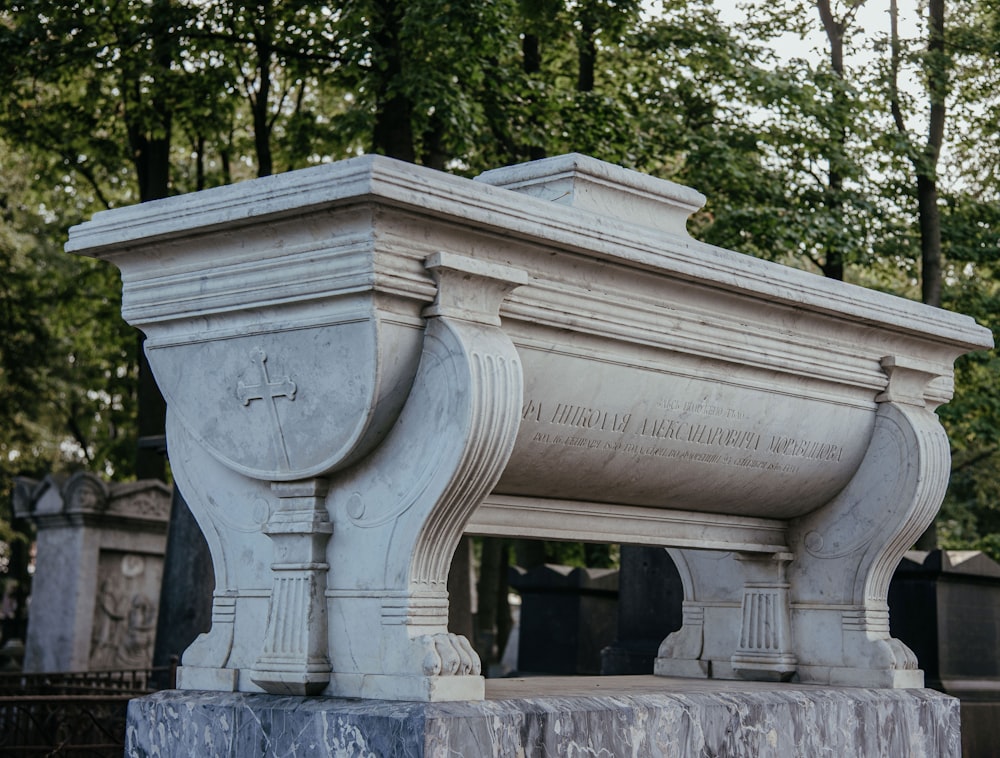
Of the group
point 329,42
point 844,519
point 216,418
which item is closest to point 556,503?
point 216,418

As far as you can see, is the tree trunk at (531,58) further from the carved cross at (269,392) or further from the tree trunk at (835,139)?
the carved cross at (269,392)

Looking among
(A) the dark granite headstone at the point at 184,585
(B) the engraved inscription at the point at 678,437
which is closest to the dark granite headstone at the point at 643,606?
(A) the dark granite headstone at the point at 184,585

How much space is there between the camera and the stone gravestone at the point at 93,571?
15.8 m

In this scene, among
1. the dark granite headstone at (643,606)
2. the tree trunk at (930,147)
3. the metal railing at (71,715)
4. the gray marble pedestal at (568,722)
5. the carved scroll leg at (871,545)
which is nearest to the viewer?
the gray marble pedestal at (568,722)

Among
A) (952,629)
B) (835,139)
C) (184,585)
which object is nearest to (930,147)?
(835,139)

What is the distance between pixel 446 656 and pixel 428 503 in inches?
19.3

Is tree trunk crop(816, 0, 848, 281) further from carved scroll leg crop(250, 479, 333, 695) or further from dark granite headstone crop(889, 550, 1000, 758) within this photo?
carved scroll leg crop(250, 479, 333, 695)

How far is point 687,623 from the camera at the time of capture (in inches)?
275

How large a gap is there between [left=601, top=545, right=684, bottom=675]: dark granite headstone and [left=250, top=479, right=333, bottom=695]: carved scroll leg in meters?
5.93

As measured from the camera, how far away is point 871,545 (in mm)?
6484

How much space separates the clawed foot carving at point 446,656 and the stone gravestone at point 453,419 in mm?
11

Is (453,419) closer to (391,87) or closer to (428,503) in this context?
(428,503)

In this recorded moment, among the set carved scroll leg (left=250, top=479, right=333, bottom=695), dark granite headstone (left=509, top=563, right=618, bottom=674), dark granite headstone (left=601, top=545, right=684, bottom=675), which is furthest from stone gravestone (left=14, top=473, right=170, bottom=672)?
carved scroll leg (left=250, top=479, right=333, bottom=695)

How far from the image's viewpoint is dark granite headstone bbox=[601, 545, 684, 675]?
10492mm
